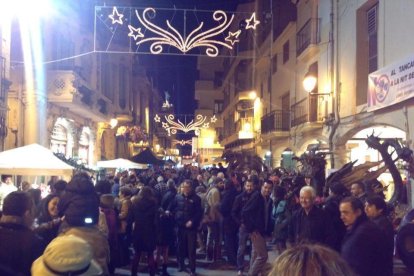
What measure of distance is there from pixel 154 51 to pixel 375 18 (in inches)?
251

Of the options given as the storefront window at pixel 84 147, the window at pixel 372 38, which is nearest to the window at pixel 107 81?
the storefront window at pixel 84 147

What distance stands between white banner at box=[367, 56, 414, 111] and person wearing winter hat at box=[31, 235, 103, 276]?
9181mm

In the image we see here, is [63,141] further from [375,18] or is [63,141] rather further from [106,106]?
[375,18]

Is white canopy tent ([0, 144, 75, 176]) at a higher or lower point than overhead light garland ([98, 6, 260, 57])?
lower

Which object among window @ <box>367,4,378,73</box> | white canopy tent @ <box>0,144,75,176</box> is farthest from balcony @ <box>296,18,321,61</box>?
white canopy tent @ <box>0,144,75,176</box>

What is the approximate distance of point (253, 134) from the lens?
112 feet

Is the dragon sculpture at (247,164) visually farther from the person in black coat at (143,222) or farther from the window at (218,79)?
the window at (218,79)

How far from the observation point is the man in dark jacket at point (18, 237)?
4.01m

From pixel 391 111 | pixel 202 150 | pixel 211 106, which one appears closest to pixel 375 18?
pixel 391 111

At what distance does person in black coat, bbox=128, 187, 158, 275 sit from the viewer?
906 centimetres

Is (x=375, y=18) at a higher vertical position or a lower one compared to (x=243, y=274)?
higher

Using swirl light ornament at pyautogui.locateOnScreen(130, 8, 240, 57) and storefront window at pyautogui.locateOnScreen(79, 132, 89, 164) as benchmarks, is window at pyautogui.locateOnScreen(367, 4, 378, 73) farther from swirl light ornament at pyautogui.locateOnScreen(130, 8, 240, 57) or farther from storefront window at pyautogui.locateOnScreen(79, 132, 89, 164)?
storefront window at pyautogui.locateOnScreen(79, 132, 89, 164)

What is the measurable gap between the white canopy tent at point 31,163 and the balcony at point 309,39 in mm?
11913

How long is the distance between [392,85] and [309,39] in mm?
8188
